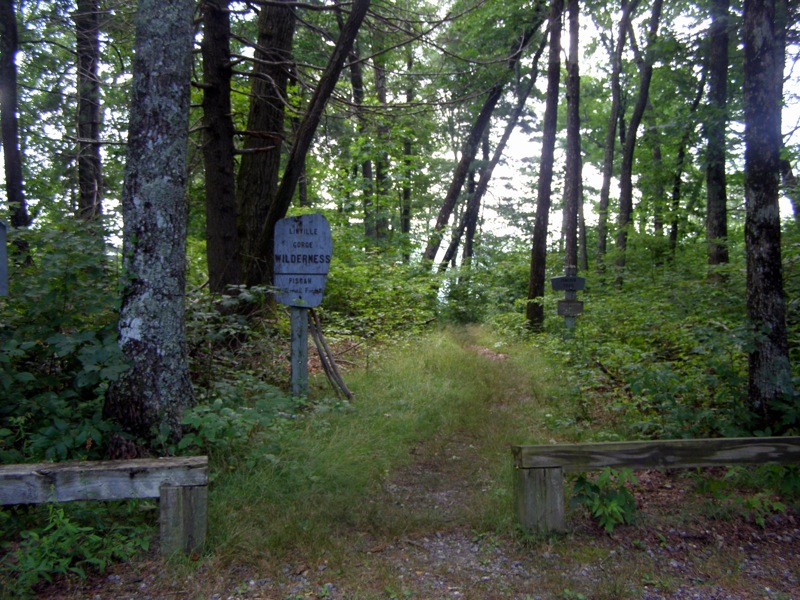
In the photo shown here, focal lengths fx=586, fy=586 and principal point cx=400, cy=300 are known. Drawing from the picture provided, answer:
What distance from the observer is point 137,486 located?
148 inches

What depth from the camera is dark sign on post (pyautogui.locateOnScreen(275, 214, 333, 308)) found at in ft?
23.8

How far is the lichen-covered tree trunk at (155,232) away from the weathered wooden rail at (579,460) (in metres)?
2.77

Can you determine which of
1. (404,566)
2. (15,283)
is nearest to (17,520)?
(15,283)

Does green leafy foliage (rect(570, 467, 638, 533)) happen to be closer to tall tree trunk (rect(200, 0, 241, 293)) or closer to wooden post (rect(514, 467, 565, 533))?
wooden post (rect(514, 467, 565, 533))

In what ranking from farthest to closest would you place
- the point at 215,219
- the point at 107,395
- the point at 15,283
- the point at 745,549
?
1. the point at 215,219
2. the point at 15,283
3. the point at 107,395
4. the point at 745,549

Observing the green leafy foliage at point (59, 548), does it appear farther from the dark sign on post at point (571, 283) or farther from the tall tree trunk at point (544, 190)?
the tall tree trunk at point (544, 190)

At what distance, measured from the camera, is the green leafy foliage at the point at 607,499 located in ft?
14.2

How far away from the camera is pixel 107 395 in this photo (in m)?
4.63

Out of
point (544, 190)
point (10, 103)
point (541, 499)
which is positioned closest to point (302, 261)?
point (541, 499)

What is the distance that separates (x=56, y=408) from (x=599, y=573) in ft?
13.4

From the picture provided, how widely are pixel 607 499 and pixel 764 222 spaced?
3077mm

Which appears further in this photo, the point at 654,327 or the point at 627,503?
the point at 654,327

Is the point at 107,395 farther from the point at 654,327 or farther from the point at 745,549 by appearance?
the point at 654,327

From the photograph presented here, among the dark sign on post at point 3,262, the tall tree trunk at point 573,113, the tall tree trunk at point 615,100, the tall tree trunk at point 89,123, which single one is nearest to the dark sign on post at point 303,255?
the dark sign on post at point 3,262
